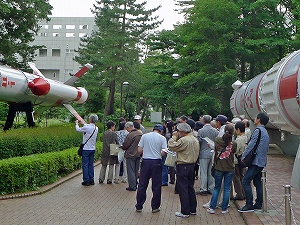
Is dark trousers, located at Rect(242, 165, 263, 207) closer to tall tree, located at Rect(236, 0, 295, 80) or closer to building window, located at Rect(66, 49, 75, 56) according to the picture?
tall tree, located at Rect(236, 0, 295, 80)

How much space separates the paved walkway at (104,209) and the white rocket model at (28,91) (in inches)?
174

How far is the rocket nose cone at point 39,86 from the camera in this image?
14.2m

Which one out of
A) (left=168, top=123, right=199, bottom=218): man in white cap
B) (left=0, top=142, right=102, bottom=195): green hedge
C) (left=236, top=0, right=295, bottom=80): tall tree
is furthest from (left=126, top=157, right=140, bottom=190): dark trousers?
(left=236, top=0, right=295, bottom=80): tall tree

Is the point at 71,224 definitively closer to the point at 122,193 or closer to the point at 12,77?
the point at 122,193

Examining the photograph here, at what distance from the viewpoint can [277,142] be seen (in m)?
17.9

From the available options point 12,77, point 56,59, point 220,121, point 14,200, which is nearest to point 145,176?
point 220,121

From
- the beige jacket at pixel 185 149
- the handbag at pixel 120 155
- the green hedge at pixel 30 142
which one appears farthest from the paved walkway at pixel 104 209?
the green hedge at pixel 30 142

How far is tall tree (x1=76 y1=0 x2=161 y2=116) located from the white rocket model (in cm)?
1958

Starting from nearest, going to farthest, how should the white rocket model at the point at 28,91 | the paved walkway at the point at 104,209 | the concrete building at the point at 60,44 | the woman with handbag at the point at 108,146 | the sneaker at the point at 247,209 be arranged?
the paved walkway at the point at 104,209, the sneaker at the point at 247,209, the woman with handbag at the point at 108,146, the white rocket model at the point at 28,91, the concrete building at the point at 60,44

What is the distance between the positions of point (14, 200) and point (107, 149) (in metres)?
3.25

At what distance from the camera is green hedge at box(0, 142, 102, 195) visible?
29.4 feet

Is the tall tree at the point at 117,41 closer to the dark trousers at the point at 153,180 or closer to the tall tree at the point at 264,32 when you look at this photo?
the tall tree at the point at 264,32

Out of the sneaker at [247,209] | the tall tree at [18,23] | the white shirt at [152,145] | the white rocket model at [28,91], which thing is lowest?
the sneaker at [247,209]

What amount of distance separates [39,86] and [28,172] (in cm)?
548
